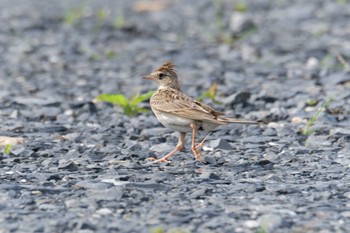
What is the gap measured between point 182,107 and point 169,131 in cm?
173

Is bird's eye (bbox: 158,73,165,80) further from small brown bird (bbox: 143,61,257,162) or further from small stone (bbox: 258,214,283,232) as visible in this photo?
small stone (bbox: 258,214,283,232)

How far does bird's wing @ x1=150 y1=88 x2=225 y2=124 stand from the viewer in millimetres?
8422

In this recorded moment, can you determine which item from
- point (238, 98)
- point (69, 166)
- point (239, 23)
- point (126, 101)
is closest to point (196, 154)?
point (69, 166)

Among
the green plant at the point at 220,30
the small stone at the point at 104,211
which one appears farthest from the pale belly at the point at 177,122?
the green plant at the point at 220,30

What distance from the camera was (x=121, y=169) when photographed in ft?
26.8

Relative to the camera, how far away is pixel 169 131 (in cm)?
1033

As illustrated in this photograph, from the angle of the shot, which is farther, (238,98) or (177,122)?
(238,98)

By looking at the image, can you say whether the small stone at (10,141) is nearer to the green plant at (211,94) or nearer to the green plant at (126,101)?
the green plant at (126,101)

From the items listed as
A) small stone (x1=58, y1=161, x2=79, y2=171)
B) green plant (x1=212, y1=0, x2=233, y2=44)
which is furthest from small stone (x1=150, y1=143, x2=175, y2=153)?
green plant (x1=212, y1=0, x2=233, y2=44)

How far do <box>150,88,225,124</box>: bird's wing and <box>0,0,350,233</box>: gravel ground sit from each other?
45 centimetres

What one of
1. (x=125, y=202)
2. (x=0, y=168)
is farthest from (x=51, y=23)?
(x=125, y=202)

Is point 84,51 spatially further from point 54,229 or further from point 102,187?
point 54,229

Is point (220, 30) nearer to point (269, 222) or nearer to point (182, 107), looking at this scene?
point (182, 107)

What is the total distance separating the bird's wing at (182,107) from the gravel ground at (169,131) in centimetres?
45
